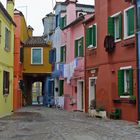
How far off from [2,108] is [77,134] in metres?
10.5

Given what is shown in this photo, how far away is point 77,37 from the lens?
32250 millimetres

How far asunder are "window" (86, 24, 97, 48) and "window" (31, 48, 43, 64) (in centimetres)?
1590

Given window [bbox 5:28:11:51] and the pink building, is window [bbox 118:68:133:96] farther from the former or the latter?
the pink building

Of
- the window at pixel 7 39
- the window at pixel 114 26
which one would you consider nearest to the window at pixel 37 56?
the window at pixel 7 39

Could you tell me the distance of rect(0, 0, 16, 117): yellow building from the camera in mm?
24250

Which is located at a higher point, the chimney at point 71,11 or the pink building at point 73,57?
the chimney at point 71,11

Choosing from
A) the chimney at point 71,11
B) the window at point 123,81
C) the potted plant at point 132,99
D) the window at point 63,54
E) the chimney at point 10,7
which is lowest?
the potted plant at point 132,99

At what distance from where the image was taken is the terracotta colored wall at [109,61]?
21203mm

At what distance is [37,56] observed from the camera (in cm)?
4369

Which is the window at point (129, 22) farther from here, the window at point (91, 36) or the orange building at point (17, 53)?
the orange building at point (17, 53)

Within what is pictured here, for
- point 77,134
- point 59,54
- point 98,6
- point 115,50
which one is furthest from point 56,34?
point 77,134

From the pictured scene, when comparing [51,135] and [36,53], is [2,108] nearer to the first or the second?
[51,135]

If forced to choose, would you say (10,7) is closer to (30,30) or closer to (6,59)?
(6,59)

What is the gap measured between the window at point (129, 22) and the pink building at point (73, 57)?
8.71 m
